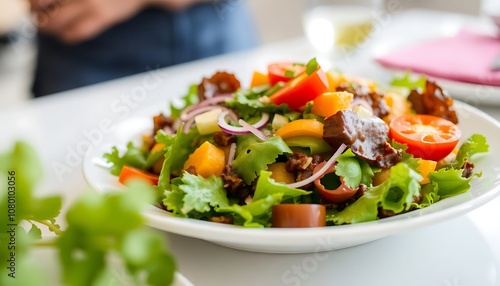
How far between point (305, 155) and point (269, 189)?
0.37 ft

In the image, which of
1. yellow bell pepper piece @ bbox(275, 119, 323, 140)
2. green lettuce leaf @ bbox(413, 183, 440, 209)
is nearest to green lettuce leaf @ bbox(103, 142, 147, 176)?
yellow bell pepper piece @ bbox(275, 119, 323, 140)

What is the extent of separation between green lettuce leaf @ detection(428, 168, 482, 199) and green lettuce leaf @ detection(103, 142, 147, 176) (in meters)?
0.56

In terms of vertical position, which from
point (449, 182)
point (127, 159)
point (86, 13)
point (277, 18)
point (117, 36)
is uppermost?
point (449, 182)

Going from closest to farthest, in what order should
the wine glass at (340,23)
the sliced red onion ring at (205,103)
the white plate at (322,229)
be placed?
the white plate at (322,229), the sliced red onion ring at (205,103), the wine glass at (340,23)

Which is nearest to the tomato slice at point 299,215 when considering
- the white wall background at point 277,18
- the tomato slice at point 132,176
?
the tomato slice at point 132,176

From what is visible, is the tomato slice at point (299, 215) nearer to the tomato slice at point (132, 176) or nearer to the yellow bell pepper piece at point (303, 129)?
the yellow bell pepper piece at point (303, 129)

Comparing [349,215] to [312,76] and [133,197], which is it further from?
[133,197]

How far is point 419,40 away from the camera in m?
2.11

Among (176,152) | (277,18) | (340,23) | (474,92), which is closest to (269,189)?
(176,152)

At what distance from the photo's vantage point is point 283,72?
1308mm

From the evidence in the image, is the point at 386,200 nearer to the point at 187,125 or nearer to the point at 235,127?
the point at 235,127

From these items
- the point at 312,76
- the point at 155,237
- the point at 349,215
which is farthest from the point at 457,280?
the point at 155,237

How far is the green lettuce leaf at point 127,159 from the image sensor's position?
4.01 feet

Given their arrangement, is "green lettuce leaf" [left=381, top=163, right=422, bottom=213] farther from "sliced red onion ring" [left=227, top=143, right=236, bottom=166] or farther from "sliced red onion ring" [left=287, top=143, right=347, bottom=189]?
"sliced red onion ring" [left=227, top=143, right=236, bottom=166]
